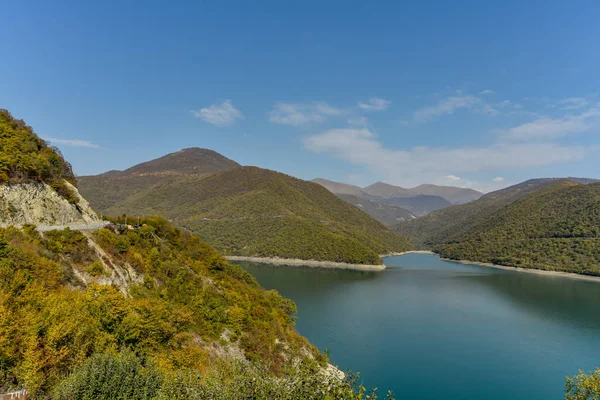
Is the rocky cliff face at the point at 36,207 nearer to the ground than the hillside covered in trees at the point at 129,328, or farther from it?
farther from it

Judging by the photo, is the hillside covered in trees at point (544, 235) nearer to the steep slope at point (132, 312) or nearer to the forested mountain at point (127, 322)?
the steep slope at point (132, 312)

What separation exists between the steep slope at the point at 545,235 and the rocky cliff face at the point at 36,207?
5206 inches

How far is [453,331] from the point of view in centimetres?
5200

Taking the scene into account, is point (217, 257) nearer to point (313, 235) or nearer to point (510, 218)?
point (313, 235)

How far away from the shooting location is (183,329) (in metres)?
23.2

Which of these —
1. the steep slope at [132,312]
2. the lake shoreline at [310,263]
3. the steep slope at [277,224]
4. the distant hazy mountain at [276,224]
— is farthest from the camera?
the distant hazy mountain at [276,224]

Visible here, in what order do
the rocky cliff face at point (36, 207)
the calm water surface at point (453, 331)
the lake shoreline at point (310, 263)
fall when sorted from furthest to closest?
the lake shoreline at point (310, 263)
the calm water surface at point (453, 331)
the rocky cliff face at point (36, 207)

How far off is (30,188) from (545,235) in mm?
163322

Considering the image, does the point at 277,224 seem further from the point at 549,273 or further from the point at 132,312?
the point at 132,312

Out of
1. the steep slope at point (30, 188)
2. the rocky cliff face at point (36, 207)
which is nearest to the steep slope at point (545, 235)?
the rocky cliff face at point (36, 207)

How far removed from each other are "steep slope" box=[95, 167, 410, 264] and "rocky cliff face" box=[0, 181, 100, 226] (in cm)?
9880

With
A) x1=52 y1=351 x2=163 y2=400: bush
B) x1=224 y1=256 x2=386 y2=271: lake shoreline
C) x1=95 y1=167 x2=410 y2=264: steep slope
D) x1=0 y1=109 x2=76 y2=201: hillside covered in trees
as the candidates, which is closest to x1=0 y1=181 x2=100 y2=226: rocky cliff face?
x1=0 y1=109 x2=76 y2=201: hillside covered in trees

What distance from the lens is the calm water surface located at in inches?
1433

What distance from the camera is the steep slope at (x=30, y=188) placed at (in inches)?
931
